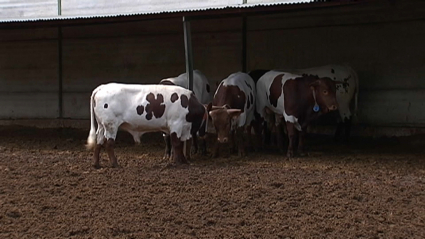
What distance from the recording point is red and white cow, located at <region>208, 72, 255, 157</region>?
28.6 feet

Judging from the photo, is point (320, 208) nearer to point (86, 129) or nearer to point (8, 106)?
point (86, 129)

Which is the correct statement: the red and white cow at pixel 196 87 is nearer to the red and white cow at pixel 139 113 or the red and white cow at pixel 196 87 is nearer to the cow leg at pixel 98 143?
the red and white cow at pixel 139 113

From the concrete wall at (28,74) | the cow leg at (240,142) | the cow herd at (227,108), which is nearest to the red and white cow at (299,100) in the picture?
the cow herd at (227,108)

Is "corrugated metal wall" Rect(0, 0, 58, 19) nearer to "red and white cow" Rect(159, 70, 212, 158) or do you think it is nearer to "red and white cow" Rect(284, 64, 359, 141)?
"red and white cow" Rect(159, 70, 212, 158)

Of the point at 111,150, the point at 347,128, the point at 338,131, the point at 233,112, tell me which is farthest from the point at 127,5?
the point at 347,128

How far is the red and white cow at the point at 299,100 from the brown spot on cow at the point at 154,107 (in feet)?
7.91

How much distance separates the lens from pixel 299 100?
9492 millimetres

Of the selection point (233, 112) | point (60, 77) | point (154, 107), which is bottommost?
point (233, 112)

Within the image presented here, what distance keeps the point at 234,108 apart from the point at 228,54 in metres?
3.64

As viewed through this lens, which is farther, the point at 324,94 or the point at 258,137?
the point at 258,137

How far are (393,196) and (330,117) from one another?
5.88 m

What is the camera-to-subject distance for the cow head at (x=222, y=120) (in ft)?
28.5

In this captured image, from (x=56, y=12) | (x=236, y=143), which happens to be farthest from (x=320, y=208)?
(x=56, y=12)

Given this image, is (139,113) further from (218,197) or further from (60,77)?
(60,77)
